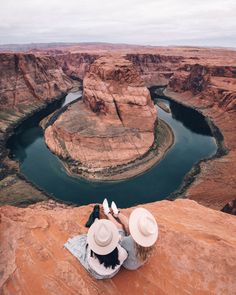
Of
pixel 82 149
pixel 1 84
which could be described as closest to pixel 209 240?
pixel 82 149

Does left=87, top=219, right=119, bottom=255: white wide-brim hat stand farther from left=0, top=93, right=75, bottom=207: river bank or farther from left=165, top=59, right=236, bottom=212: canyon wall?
left=0, top=93, right=75, bottom=207: river bank

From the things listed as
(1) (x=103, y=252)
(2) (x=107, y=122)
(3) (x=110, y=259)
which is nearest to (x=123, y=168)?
(2) (x=107, y=122)

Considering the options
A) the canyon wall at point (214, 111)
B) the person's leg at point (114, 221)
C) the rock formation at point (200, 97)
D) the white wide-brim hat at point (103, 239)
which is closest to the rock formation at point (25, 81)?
the rock formation at point (200, 97)

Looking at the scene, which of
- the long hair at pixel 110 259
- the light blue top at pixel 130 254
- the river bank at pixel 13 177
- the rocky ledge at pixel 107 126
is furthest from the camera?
the rocky ledge at pixel 107 126

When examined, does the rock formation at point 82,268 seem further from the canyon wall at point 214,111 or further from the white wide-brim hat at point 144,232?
the canyon wall at point 214,111

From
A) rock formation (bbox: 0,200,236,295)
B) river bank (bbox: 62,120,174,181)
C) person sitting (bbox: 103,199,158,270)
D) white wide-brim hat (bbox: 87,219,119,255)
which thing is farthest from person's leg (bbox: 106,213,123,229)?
river bank (bbox: 62,120,174,181)

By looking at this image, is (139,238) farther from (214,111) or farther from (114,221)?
(214,111)

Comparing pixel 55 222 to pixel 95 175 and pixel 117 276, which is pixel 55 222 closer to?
pixel 117 276
